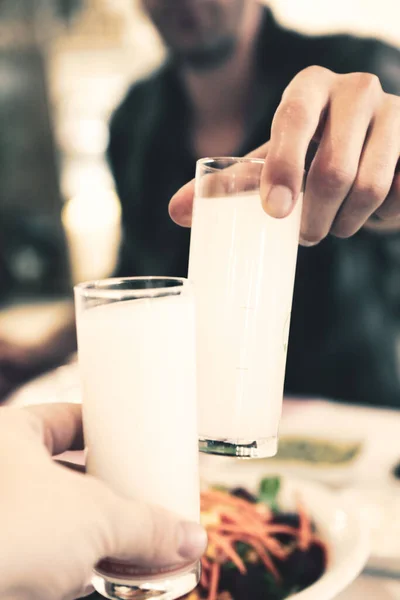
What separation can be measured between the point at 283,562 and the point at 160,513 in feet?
1.87

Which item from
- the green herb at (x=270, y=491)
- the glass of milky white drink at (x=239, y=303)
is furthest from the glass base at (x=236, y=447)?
the green herb at (x=270, y=491)

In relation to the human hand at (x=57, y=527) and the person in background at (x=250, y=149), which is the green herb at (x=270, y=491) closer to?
the human hand at (x=57, y=527)

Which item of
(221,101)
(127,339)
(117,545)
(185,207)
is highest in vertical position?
(221,101)

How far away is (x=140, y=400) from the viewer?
656 mm

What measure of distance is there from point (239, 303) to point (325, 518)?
621mm

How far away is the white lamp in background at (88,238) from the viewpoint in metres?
4.19

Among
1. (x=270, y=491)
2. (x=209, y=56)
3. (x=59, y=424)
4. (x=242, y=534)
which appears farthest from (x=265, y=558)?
(x=209, y=56)

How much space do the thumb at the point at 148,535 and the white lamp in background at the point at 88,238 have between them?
11.9 ft

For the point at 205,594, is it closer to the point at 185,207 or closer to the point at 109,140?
the point at 185,207

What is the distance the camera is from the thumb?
22.4 inches

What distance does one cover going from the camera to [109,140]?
8.57ft

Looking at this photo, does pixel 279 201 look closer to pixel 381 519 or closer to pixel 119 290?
pixel 119 290

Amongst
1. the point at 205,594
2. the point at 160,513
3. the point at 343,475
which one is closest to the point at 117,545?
the point at 160,513

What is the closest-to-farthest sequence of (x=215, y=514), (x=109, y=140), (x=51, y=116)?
(x=215, y=514), (x=109, y=140), (x=51, y=116)
